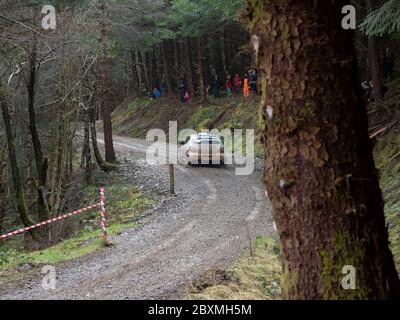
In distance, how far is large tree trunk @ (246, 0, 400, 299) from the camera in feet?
10.5

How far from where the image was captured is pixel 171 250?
38.3 ft

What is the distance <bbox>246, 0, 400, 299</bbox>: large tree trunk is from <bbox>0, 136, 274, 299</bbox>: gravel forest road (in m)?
5.20

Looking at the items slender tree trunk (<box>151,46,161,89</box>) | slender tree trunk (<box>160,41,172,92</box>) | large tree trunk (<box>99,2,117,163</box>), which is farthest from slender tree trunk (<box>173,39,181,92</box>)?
large tree trunk (<box>99,2,117,163</box>)

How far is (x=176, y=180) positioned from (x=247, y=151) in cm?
670

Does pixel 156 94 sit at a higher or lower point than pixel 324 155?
higher

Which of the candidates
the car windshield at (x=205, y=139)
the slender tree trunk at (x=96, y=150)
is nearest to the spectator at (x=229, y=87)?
the slender tree trunk at (x=96, y=150)

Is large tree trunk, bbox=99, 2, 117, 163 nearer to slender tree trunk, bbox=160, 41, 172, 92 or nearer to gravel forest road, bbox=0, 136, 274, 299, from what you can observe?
gravel forest road, bbox=0, 136, 274, 299

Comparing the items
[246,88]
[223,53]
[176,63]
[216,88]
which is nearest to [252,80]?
[246,88]

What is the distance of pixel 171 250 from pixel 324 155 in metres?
8.89

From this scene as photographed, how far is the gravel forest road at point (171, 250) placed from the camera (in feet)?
30.6

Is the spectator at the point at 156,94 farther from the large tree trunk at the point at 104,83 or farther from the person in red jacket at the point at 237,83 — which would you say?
the large tree trunk at the point at 104,83

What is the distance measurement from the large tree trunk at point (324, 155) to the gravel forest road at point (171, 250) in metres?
5.20

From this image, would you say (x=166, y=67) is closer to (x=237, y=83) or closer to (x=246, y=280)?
(x=237, y=83)
